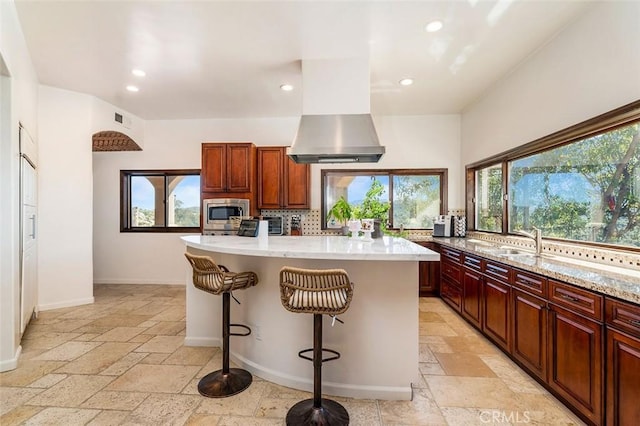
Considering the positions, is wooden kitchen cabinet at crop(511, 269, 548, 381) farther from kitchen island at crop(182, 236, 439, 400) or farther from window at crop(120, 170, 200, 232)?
window at crop(120, 170, 200, 232)

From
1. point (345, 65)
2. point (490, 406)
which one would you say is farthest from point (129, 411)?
point (345, 65)

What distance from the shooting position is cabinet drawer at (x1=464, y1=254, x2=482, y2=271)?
3221 mm

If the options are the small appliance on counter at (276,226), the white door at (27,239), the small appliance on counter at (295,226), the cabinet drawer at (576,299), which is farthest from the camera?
the small appliance on counter at (295,226)

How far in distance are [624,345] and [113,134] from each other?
634cm

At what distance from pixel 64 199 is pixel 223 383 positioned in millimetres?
3602

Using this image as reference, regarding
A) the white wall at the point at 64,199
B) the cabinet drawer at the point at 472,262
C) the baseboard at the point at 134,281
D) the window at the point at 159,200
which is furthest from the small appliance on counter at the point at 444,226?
the white wall at the point at 64,199

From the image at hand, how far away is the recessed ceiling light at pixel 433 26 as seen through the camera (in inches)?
103

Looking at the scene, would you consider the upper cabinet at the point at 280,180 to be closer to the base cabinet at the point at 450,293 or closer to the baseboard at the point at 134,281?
the baseboard at the point at 134,281

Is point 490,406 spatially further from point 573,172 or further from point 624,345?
point 573,172

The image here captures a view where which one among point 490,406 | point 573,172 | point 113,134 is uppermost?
point 113,134

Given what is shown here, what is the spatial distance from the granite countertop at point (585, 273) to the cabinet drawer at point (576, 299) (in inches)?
1.7

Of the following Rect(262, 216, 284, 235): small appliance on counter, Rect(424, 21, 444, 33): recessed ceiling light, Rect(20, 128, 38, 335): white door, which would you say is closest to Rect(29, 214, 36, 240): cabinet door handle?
Rect(20, 128, 38, 335): white door

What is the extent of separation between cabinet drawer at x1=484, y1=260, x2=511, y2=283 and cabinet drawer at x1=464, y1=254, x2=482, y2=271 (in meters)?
0.13

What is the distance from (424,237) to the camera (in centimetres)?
489
